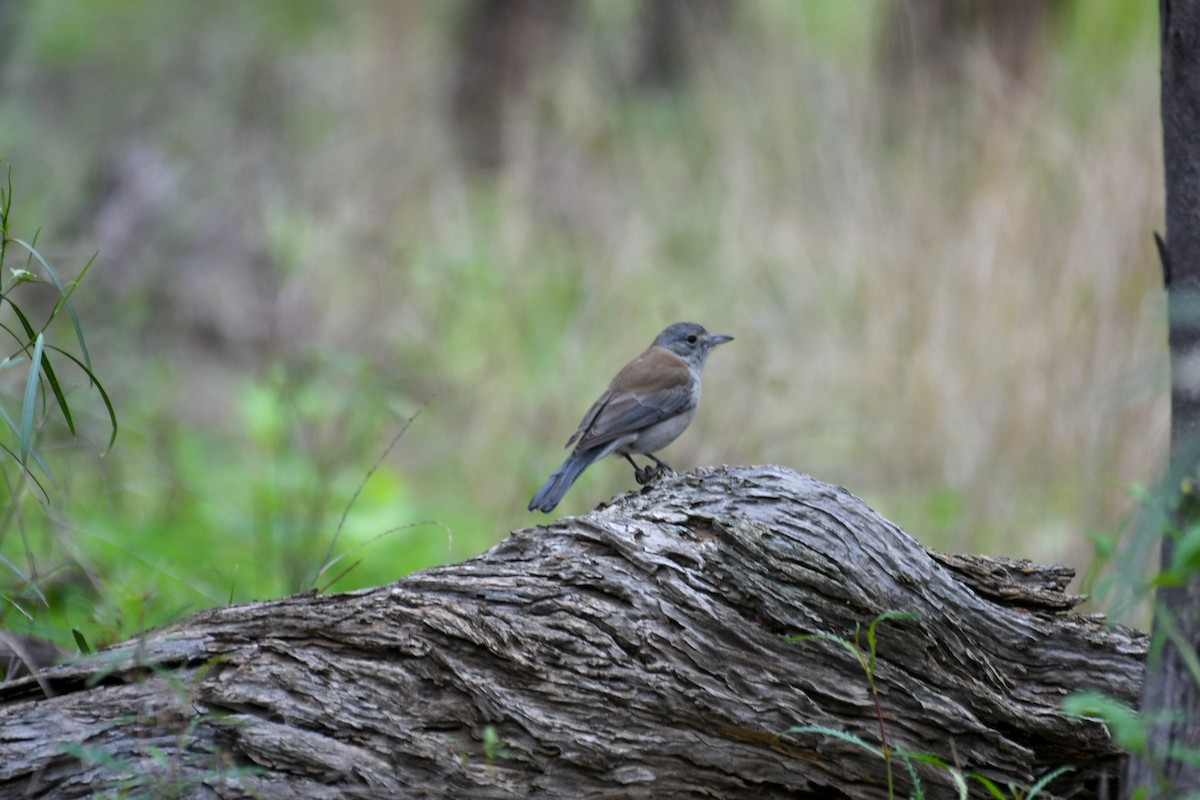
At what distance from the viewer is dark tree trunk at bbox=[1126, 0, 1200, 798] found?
2.17 m

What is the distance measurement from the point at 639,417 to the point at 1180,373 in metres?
2.90

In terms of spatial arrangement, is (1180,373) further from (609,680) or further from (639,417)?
(639,417)

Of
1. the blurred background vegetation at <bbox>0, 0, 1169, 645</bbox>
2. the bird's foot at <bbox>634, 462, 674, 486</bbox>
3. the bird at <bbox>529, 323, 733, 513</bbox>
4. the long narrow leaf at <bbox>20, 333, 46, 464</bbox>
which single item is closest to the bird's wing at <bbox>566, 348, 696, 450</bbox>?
the bird at <bbox>529, 323, 733, 513</bbox>

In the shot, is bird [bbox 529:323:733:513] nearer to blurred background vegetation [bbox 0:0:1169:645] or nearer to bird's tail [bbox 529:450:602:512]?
bird's tail [bbox 529:450:602:512]

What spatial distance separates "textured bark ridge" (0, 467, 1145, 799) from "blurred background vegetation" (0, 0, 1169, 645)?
192 cm

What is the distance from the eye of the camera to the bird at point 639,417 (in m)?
5.00

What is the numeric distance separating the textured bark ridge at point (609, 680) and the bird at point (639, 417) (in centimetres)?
167

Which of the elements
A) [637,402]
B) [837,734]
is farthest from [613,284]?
[837,734]

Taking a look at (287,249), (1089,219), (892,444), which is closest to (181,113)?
(287,249)

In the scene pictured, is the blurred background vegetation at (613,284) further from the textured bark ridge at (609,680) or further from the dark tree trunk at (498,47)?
the dark tree trunk at (498,47)

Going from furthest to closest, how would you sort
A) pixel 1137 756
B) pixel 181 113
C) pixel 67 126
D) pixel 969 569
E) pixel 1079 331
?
1. pixel 67 126
2. pixel 181 113
3. pixel 1079 331
4. pixel 969 569
5. pixel 1137 756

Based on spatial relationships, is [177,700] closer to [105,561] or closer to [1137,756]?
[1137,756]

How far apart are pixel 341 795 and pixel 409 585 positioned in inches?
21.6

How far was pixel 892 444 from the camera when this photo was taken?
24.0 feet
